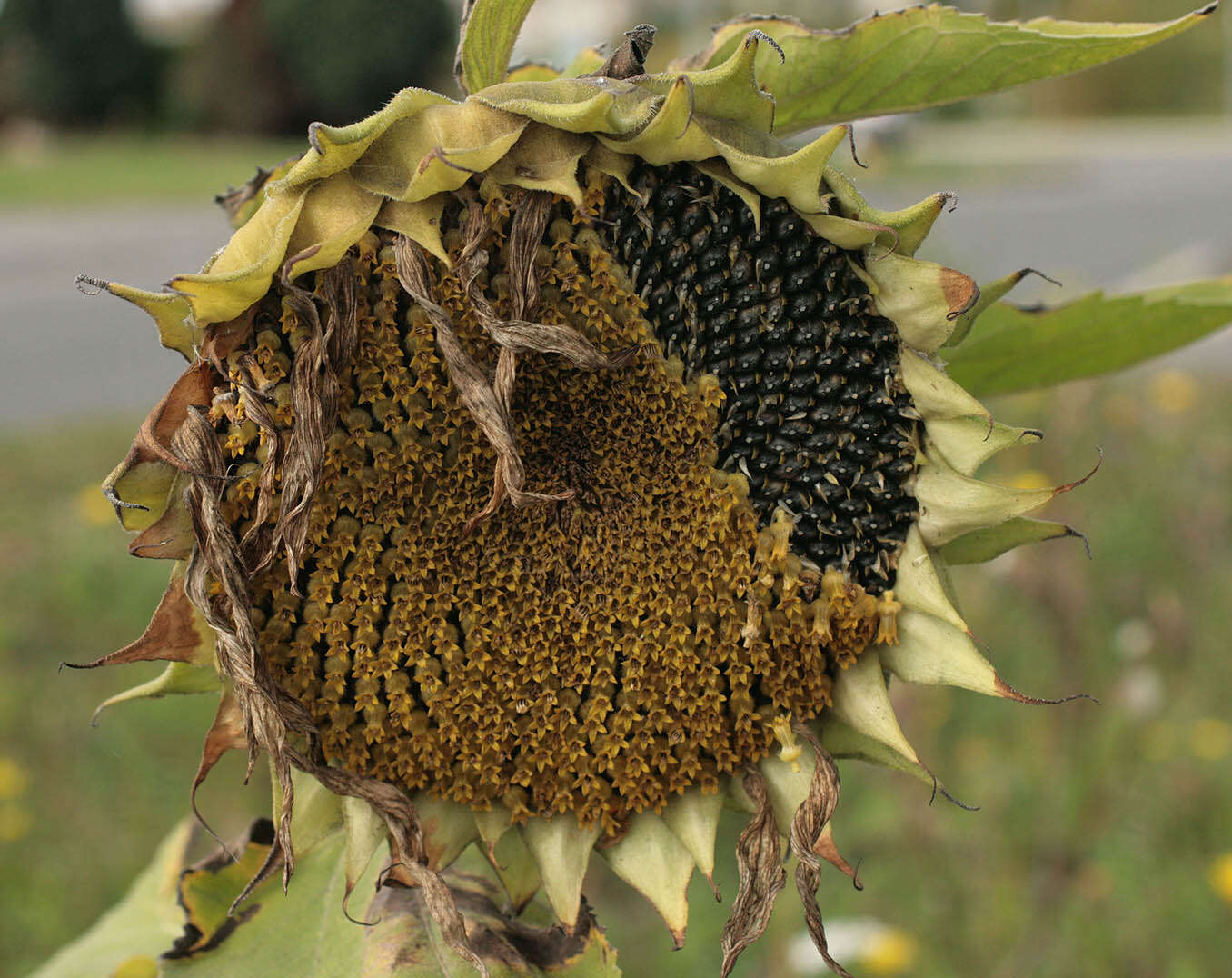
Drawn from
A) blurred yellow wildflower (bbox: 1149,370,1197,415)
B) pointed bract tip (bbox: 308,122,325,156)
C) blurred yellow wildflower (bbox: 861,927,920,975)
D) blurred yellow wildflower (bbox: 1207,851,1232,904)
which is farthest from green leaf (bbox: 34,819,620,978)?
blurred yellow wildflower (bbox: 1149,370,1197,415)

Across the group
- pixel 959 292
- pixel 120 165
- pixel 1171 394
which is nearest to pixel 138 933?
pixel 959 292

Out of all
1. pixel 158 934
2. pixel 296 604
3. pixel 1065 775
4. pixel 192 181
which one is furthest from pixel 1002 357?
pixel 192 181

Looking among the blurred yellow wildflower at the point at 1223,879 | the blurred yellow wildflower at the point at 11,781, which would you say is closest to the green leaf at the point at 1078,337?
the blurred yellow wildflower at the point at 1223,879

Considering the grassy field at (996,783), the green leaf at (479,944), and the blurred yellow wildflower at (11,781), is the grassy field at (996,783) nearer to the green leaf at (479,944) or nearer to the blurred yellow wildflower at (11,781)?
the blurred yellow wildflower at (11,781)

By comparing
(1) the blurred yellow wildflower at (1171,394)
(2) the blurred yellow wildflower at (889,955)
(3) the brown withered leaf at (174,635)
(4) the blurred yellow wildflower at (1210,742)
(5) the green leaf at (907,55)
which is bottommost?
(1) the blurred yellow wildflower at (1171,394)

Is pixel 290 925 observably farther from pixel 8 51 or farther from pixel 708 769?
pixel 8 51

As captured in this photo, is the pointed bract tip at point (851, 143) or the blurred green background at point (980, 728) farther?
the blurred green background at point (980, 728)

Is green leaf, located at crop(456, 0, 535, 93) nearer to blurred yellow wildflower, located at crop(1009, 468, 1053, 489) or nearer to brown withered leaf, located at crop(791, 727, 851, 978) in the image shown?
brown withered leaf, located at crop(791, 727, 851, 978)
